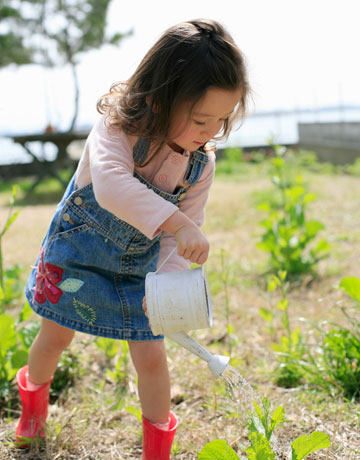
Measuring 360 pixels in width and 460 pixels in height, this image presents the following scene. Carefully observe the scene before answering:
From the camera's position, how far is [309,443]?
107cm

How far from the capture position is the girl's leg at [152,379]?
4.25 ft

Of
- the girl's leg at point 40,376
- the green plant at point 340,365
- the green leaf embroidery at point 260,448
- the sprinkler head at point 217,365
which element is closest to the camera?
the green leaf embroidery at point 260,448

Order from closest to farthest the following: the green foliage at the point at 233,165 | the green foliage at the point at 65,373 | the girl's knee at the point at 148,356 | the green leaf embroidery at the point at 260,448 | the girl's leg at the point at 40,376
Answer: the green leaf embroidery at the point at 260,448 < the girl's knee at the point at 148,356 < the girl's leg at the point at 40,376 < the green foliage at the point at 65,373 < the green foliage at the point at 233,165

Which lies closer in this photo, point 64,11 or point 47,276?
point 47,276

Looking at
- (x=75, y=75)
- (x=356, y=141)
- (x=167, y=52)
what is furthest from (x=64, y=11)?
(x=167, y=52)

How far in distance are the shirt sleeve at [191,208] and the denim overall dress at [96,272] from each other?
60 millimetres

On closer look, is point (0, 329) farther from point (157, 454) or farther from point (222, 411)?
point (222, 411)

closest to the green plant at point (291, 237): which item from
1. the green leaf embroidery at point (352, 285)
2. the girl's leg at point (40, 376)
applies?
the green leaf embroidery at point (352, 285)

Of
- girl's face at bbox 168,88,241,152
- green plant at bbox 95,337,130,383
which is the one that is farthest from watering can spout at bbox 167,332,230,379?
green plant at bbox 95,337,130,383

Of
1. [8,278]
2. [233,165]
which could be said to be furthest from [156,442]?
[233,165]

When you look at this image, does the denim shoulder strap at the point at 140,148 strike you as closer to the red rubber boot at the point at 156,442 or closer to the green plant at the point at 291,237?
the red rubber boot at the point at 156,442

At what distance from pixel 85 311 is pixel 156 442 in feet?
1.23

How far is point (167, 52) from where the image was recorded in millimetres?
1239

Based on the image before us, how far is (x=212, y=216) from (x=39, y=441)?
11.4 feet
